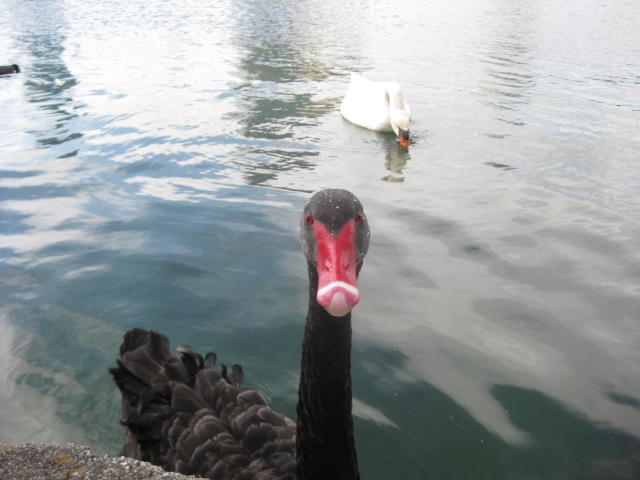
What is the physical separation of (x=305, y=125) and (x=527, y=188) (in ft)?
13.6

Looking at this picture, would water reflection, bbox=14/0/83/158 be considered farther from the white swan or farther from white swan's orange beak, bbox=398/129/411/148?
white swan's orange beak, bbox=398/129/411/148

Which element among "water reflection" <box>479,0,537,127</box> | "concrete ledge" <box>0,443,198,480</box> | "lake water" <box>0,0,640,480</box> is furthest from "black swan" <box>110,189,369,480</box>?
"water reflection" <box>479,0,537,127</box>

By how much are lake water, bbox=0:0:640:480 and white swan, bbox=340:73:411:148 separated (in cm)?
28

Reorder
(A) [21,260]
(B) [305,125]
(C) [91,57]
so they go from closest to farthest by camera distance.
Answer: (A) [21,260] < (B) [305,125] < (C) [91,57]

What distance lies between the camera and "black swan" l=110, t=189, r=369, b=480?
83.4 inches

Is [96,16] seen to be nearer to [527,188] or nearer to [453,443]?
[527,188]

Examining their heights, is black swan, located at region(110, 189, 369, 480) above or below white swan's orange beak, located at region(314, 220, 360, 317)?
below

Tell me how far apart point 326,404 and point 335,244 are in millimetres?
780

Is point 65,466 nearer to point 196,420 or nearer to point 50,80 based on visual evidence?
point 196,420

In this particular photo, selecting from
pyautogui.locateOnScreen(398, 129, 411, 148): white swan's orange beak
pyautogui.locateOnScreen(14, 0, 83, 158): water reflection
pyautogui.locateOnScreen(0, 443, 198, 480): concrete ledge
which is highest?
pyautogui.locateOnScreen(0, 443, 198, 480): concrete ledge

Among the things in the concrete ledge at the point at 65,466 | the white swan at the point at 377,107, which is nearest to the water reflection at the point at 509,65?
the white swan at the point at 377,107

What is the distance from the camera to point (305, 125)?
9547 mm

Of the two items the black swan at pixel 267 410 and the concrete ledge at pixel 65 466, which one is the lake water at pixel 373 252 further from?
the concrete ledge at pixel 65 466

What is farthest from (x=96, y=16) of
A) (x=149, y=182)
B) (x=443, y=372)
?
(x=443, y=372)
